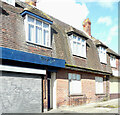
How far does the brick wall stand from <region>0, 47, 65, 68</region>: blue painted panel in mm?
1263

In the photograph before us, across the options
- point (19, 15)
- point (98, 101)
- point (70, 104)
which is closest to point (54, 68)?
point (70, 104)

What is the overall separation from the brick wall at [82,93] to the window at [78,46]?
1.89m

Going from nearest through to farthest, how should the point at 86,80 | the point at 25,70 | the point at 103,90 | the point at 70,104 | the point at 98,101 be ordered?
the point at 25,70, the point at 70,104, the point at 86,80, the point at 98,101, the point at 103,90

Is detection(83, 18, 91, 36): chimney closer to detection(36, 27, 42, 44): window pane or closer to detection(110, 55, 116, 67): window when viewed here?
detection(110, 55, 116, 67): window

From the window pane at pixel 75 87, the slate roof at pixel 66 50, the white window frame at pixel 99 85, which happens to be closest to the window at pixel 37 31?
the slate roof at pixel 66 50

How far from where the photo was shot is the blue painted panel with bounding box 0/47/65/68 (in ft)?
29.4

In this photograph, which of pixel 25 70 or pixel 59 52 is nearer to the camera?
pixel 25 70

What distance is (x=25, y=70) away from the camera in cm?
1009

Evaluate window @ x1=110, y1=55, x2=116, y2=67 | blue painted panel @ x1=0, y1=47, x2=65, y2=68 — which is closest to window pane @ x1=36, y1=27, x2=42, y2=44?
blue painted panel @ x1=0, y1=47, x2=65, y2=68

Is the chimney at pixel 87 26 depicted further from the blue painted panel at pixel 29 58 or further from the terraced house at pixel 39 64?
the blue painted panel at pixel 29 58

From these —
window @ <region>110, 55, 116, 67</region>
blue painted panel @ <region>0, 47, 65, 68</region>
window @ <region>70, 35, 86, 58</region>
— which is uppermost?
window @ <region>70, 35, 86, 58</region>

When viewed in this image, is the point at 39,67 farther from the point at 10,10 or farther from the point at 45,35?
the point at 10,10

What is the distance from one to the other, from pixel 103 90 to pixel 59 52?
29.0 feet

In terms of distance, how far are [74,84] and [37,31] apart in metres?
5.71
